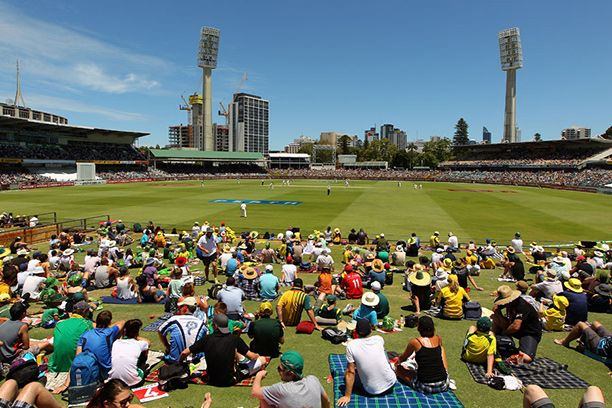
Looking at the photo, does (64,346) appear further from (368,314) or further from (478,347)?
(478,347)

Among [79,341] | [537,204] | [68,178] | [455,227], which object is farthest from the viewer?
[68,178]

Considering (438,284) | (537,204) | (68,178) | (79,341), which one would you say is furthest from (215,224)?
(68,178)

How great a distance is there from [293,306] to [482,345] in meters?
4.23

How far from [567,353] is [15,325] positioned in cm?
1110

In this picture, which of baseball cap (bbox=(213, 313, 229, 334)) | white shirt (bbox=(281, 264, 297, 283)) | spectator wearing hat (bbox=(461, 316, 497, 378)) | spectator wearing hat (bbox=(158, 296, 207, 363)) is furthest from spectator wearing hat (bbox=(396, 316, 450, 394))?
white shirt (bbox=(281, 264, 297, 283))

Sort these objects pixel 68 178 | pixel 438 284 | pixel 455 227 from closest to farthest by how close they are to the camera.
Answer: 1. pixel 438 284
2. pixel 455 227
3. pixel 68 178

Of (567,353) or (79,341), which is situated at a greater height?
(79,341)

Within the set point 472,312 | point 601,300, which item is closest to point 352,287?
point 472,312

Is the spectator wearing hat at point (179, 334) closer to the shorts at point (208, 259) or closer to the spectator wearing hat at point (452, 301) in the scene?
the spectator wearing hat at point (452, 301)

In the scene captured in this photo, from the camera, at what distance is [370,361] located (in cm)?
614

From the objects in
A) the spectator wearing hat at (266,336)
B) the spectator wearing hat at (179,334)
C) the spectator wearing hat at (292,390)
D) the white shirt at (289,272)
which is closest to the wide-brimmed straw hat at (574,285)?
the spectator wearing hat at (266,336)

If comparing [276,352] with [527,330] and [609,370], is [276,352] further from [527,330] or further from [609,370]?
[609,370]

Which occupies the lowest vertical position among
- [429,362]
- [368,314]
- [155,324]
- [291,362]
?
[155,324]

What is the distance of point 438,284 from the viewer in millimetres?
11367
